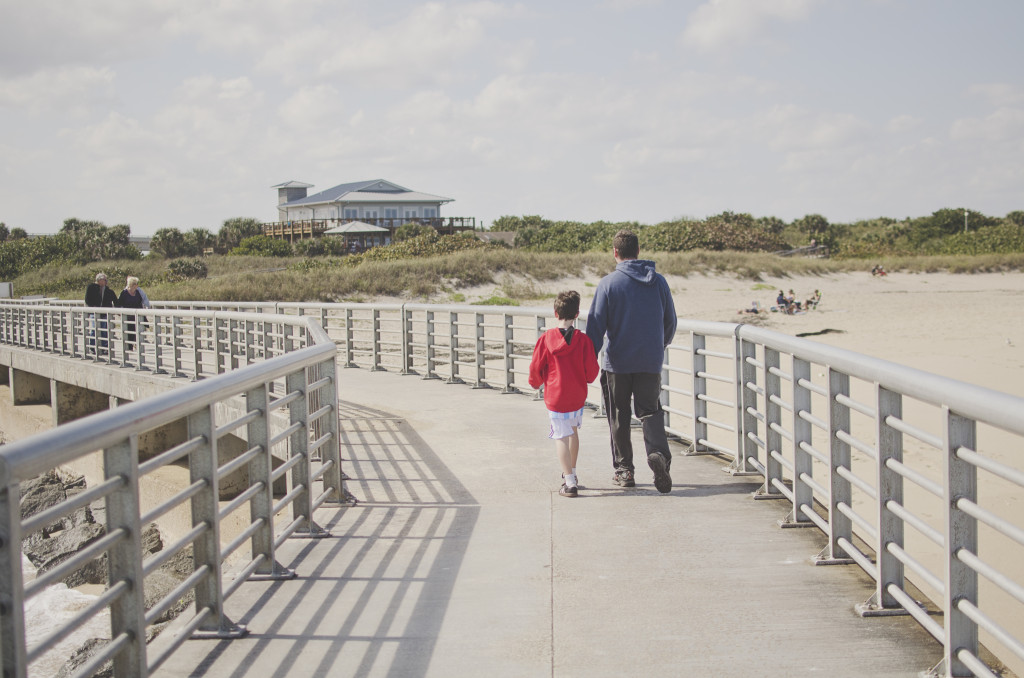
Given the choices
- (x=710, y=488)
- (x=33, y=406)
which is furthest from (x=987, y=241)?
(x=710, y=488)

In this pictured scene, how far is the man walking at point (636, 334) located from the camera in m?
6.79

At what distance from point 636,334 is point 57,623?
804 cm

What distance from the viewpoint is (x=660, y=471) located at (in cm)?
687

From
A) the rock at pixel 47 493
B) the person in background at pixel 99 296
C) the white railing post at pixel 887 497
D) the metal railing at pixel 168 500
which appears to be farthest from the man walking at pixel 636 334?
the person in background at pixel 99 296

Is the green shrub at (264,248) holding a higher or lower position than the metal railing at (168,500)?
higher

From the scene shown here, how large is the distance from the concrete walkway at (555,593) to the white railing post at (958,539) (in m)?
0.32

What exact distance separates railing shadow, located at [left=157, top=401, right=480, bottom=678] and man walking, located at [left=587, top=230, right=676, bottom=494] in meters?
1.37

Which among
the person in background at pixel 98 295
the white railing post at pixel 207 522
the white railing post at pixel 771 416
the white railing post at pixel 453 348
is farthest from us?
the person in background at pixel 98 295

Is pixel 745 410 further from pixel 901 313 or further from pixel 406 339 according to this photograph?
pixel 901 313

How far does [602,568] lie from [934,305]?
36.5 m

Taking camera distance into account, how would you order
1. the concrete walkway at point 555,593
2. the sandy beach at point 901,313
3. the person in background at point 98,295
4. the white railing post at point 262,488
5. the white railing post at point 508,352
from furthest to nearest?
the person in background at point 98,295 → the sandy beach at point 901,313 → the white railing post at point 508,352 → the white railing post at point 262,488 → the concrete walkway at point 555,593

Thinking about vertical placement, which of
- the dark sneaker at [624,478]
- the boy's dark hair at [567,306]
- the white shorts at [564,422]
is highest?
the boy's dark hair at [567,306]

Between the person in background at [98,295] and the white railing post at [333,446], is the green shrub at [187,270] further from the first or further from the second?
the white railing post at [333,446]

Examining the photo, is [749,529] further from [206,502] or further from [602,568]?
[206,502]
